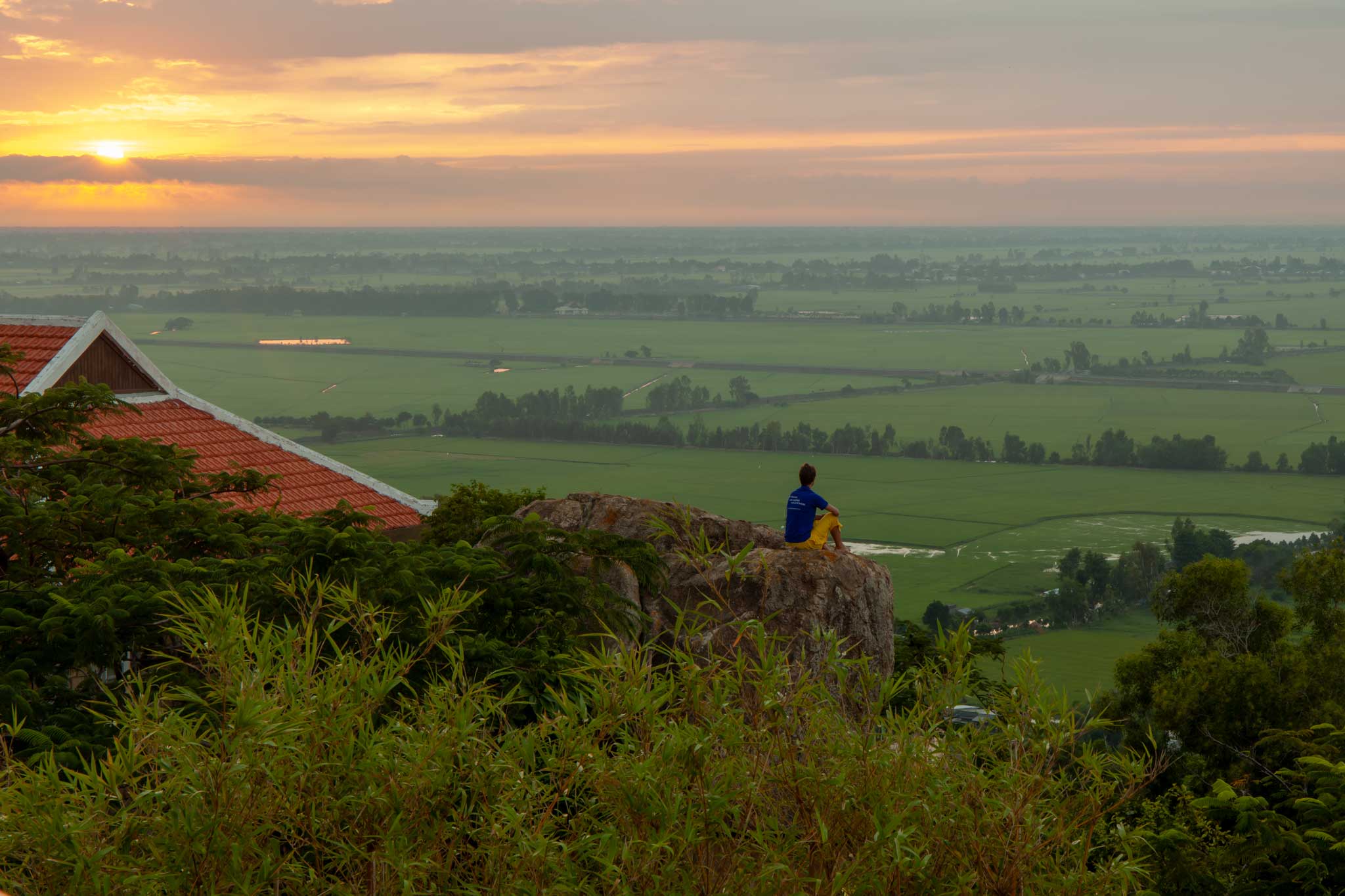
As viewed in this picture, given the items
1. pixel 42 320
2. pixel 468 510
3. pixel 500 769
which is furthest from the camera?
pixel 42 320

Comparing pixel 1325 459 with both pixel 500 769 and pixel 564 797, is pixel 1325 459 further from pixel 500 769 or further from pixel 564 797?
pixel 500 769

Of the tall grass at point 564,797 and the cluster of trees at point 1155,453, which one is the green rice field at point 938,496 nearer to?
the cluster of trees at point 1155,453

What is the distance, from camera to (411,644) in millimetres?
12164

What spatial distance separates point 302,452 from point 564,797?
23.3 metres

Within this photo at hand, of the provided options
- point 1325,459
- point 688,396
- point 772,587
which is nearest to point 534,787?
point 772,587

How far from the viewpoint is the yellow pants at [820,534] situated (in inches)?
607

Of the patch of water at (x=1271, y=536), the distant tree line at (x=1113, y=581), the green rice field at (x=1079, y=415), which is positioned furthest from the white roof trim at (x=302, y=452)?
the green rice field at (x=1079, y=415)

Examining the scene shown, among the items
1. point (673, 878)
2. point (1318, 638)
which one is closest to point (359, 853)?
point (673, 878)

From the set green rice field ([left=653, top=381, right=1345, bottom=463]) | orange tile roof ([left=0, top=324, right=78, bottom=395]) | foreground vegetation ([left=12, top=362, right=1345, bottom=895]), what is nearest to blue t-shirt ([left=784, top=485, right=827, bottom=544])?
foreground vegetation ([left=12, top=362, right=1345, bottom=895])

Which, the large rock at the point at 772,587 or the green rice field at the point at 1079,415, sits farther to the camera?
the green rice field at the point at 1079,415

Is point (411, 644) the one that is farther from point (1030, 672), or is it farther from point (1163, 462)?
point (1163, 462)

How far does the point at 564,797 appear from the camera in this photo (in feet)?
27.9

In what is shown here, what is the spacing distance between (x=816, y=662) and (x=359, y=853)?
4490 mm

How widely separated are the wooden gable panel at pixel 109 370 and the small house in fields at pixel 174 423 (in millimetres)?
18
